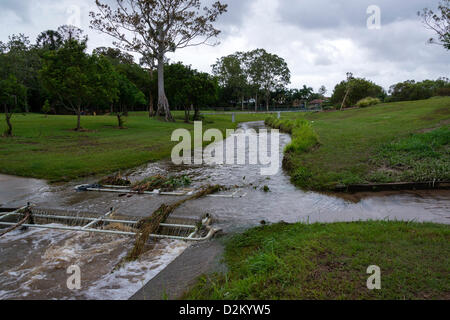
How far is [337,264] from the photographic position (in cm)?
366

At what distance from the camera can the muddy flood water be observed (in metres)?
4.27

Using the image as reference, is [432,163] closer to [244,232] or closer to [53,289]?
[244,232]

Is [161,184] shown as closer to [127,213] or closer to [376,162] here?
[127,213]

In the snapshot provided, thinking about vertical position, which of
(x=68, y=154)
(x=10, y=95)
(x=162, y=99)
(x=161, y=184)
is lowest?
(x=161, y=184)

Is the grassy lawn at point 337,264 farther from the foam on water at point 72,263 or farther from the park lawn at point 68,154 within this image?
the park lawn at point 68,154

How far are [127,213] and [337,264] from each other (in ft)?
15.8

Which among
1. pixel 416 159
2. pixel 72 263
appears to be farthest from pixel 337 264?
pixel 416 159

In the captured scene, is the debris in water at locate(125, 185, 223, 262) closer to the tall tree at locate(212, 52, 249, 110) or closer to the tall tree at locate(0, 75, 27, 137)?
the tall tree at locate(0, 75, 27, 137)

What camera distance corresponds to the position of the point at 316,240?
4.41 m

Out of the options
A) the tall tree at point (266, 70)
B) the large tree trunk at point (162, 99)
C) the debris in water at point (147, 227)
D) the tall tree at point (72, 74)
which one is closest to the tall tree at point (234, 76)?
the tall tree at point (266, 70)

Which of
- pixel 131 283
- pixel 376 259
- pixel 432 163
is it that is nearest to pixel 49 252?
pixel 131 283

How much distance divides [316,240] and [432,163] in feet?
21.0

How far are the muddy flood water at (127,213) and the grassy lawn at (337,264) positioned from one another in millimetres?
1116

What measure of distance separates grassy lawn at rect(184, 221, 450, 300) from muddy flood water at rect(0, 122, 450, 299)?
1116mm
